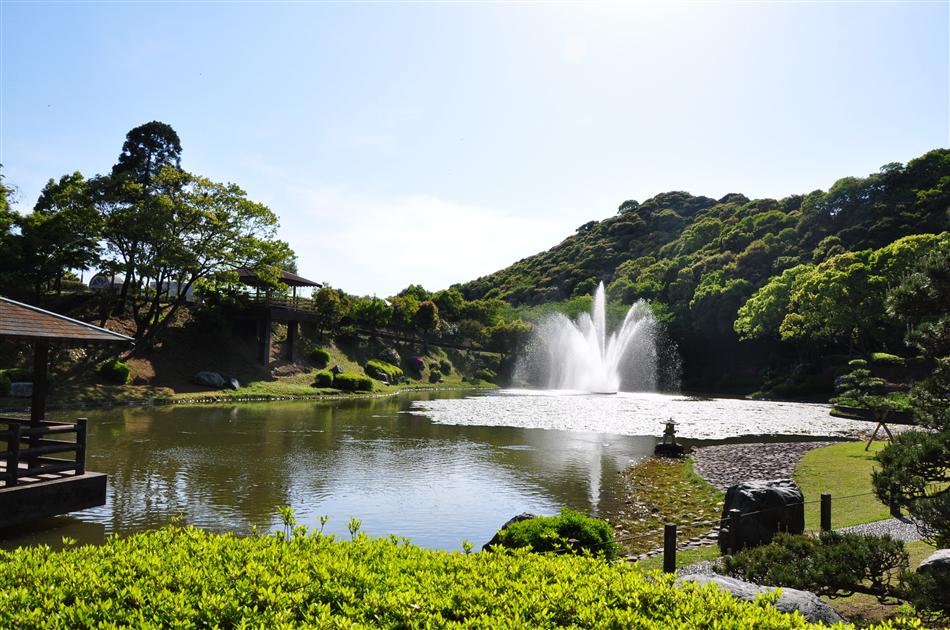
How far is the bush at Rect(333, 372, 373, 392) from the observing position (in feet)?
155

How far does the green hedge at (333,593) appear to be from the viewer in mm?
3836

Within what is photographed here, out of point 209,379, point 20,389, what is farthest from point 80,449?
point 209,379

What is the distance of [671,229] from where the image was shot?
13212 cm

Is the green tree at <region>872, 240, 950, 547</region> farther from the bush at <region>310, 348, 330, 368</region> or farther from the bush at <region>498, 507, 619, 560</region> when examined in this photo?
the bush at <region>310, 348, 330, 368</region>

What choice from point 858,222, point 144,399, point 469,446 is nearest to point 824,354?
point 858,222

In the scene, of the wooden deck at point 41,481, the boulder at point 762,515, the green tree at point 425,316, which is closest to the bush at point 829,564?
the boulder at point 762,515

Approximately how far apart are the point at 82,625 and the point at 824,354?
225ft

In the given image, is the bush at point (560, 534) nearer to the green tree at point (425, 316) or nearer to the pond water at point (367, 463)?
the pond water at point (367, 463)

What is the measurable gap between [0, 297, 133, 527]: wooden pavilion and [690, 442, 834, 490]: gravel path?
14989 millimetres

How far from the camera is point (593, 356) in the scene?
205ft

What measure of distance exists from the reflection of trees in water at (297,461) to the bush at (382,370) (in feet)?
83.1

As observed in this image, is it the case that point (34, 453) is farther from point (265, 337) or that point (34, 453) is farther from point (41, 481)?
point (265, 337)

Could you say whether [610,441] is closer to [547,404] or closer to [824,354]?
[547,404]

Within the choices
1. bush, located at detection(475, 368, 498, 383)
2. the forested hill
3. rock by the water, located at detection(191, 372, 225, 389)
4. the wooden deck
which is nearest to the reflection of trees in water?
the wooden deck
